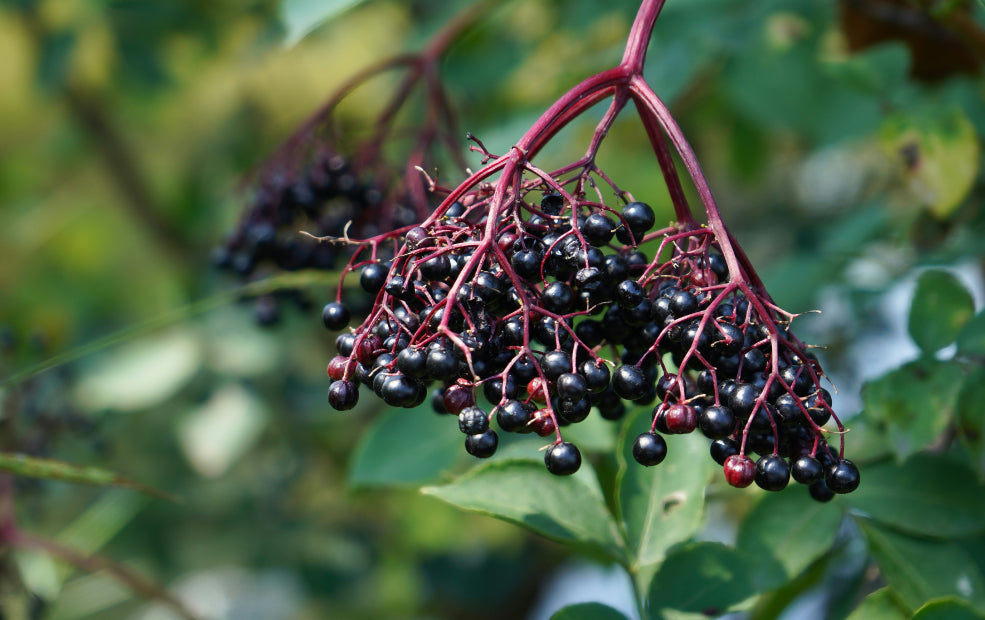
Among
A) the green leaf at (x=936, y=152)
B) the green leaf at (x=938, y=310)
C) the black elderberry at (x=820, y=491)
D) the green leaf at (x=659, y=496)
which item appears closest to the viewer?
the black elderberry at (x=820, y=491)

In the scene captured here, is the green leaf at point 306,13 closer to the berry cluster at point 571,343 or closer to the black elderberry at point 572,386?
the berry cluster at point 571,343

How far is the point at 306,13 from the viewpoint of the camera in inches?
37.2

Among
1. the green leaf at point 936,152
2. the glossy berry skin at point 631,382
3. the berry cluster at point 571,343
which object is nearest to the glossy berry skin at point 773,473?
the berry cluster at point 571,343

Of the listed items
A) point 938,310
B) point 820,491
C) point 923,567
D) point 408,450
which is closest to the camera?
point 820,491

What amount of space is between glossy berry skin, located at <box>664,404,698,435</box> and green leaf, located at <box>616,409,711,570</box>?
193mm

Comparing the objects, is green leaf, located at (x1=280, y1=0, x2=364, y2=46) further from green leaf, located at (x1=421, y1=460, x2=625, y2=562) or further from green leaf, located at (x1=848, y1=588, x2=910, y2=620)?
green leaf, located at (x1=848, y1=588, x2=910, y2=620)

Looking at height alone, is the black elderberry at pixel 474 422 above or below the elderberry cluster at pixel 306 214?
below

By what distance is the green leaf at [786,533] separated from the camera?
87 cm

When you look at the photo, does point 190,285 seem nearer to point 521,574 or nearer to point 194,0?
point 194,0

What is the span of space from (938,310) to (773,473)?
0.48 metres

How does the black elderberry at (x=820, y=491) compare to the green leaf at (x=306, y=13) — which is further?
the green leaf at (x=306, y=13)

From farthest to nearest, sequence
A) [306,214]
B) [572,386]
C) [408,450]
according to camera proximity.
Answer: [306,214] < [408,450] < [572,386]

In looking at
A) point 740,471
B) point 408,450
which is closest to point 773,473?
point 740,471

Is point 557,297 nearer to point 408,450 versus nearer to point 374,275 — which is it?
point 374,275
